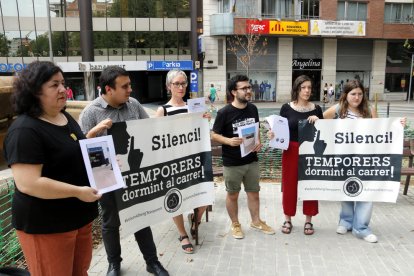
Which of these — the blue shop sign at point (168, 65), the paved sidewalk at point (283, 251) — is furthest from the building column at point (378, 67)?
the paved sidewalk at point (283, 251)

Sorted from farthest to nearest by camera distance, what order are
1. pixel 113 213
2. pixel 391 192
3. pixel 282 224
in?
1. pixel 282 224
2. pixel 391 192
3. pixel 113 213

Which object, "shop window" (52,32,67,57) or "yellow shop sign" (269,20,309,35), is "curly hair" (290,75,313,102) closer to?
"yellow shop sign" (269,20,309,35)

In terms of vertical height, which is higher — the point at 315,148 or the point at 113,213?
the point at 315,148

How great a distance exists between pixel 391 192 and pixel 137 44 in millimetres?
31573

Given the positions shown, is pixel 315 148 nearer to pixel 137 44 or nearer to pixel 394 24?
pixel 137 44

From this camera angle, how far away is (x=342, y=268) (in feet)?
12.6

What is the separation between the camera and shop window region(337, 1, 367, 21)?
105 ft

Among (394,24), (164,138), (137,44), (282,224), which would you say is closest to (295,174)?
(282,224)

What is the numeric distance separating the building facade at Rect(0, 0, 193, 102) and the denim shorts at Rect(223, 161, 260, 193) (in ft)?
95.2

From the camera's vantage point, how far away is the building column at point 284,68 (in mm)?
32312

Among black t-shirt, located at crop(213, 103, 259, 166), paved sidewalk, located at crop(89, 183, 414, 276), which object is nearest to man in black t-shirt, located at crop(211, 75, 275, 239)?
black t-shirt, located at crop(213, 103, 259, 166)

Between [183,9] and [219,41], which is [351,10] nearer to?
[219,41]

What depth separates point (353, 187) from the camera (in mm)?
4574

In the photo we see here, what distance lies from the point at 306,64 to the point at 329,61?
7.04ft
